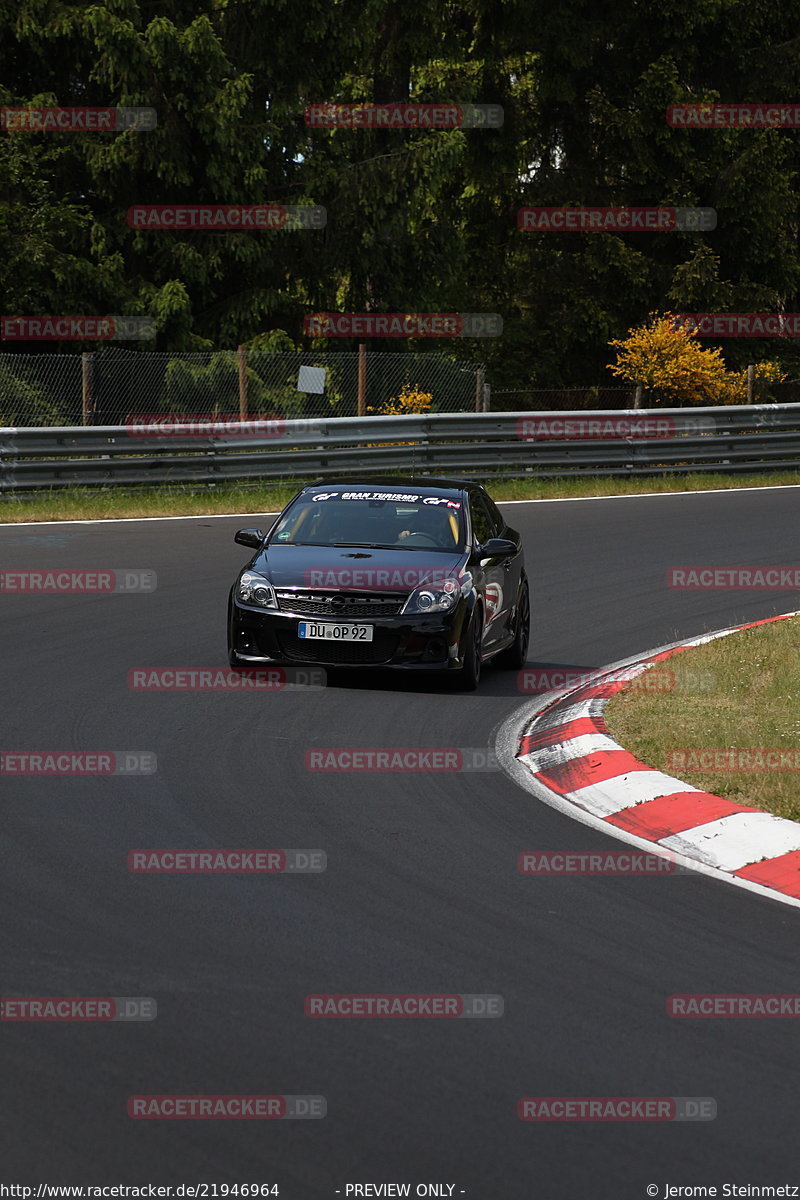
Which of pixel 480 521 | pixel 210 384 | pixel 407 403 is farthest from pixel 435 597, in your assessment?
pixel 210 384

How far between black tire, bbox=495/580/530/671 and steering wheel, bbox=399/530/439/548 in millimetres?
977

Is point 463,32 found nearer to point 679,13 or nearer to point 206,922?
point 679,13

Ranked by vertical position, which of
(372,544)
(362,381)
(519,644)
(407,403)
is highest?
(362,381)

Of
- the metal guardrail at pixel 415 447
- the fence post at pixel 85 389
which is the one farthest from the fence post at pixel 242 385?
the fence post at pixel 85 389

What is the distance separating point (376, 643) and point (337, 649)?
11.1 inches

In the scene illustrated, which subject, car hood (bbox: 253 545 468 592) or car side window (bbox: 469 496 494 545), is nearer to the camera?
car hood (bbox: 253 545 468 592)

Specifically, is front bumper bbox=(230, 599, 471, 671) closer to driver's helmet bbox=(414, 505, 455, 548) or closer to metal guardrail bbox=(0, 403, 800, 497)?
driver's helmet bbox=(414, 505, 455, 548)

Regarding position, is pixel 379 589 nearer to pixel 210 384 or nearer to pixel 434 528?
pixel 434 528

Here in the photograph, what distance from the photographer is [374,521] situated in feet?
40.6

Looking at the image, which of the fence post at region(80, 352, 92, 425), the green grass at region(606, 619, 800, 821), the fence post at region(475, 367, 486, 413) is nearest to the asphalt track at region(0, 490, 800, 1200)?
the green grass at region(606, 619, 800, 821)

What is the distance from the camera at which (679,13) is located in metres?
37.7

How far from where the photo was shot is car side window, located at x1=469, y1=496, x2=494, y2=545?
12588mm

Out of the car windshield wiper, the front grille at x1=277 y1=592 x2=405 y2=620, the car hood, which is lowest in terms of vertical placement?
the front grille at x1=277 y1=592 x2=405 y2=620

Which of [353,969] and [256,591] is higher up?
[256,591]
